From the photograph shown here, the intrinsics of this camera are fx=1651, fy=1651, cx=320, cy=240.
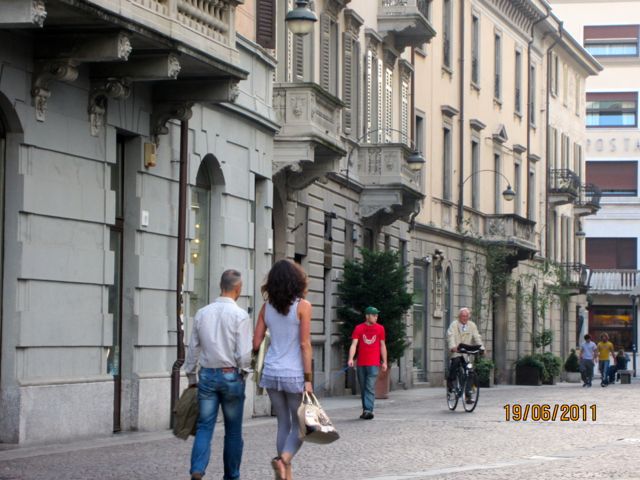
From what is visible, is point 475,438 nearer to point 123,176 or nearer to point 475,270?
point 123,176

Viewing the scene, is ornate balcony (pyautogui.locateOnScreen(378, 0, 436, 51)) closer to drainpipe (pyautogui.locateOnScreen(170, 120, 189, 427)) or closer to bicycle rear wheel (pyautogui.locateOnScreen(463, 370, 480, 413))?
bicycle rear wheel (pyautogui.locateOnScreen(463, 370, 480, 413))

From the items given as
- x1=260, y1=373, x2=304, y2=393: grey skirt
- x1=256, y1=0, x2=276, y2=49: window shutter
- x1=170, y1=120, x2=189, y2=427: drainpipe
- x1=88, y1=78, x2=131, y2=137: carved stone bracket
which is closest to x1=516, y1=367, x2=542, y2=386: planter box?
x1=256, y1=0, x2=276, y2=49: window shutter

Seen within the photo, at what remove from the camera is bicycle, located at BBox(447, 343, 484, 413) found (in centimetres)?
2727

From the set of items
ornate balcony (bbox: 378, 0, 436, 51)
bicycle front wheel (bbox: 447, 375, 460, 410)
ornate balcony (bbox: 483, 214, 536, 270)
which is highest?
ornate balcony (bbox: 378, 0, 436, 51)

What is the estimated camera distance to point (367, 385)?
83.5 ft

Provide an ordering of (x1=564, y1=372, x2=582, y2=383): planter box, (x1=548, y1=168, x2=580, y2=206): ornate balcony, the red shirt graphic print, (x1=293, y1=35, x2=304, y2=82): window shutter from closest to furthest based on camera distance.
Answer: the red shirt graphic print < (x1=293, y1=35, x2=304, y2=82): window shutter < (x1=564, y1=372, x2=582, y2=383): planter box < (x1=548, y1=168, x2=580, y2=206): ornate balcony

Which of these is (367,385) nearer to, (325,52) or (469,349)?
(469,349)

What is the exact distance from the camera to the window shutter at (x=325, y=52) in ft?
108

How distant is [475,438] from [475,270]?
3003 centimetres

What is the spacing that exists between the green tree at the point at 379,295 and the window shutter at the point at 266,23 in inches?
333

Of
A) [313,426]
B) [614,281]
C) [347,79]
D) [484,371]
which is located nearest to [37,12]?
[313,426]

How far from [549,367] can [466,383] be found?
25.8 m
